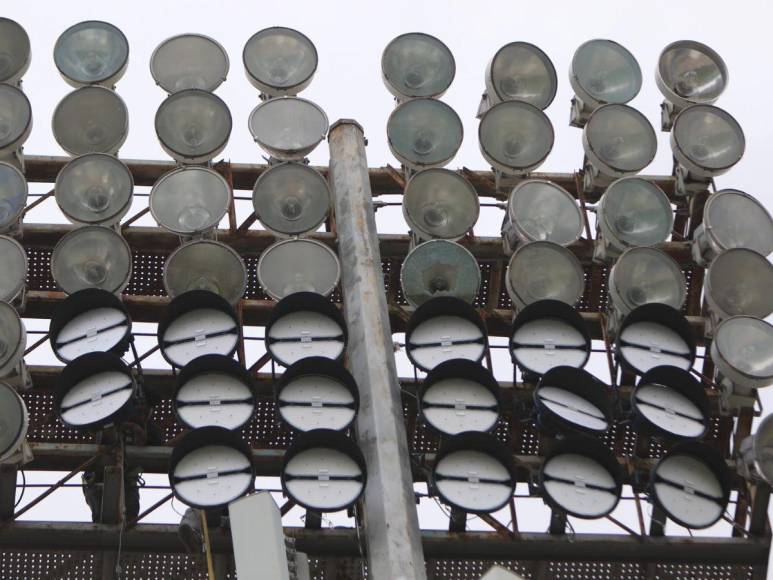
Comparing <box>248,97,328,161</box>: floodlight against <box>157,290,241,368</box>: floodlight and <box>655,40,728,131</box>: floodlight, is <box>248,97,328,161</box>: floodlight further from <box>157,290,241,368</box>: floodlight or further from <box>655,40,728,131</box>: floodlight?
<box>655,40,728,131</box>: floodlight

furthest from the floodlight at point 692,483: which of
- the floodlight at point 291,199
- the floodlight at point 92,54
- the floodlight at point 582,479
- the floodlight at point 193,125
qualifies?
the floodlight at point 92,54

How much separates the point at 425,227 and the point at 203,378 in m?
3.18

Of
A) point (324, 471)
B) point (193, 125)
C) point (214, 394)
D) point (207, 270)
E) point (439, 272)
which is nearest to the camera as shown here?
point (324, 471)

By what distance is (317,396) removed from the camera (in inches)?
599

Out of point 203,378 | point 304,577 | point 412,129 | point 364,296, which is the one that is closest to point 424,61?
point 412,129

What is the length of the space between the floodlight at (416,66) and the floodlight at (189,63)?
189cm

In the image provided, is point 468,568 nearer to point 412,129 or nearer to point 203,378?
point 203,378

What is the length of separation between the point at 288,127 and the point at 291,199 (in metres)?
1.34

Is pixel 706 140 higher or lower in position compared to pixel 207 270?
higher

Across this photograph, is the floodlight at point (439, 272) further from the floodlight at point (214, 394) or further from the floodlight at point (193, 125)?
the floodlight at point (193, 125)

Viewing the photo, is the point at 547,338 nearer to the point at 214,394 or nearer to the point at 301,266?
the point at 301,266

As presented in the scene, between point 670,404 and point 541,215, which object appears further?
point 541,215

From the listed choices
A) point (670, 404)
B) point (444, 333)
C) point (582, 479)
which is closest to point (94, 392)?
point (444, 333)

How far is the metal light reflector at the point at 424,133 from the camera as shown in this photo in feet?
59.3
